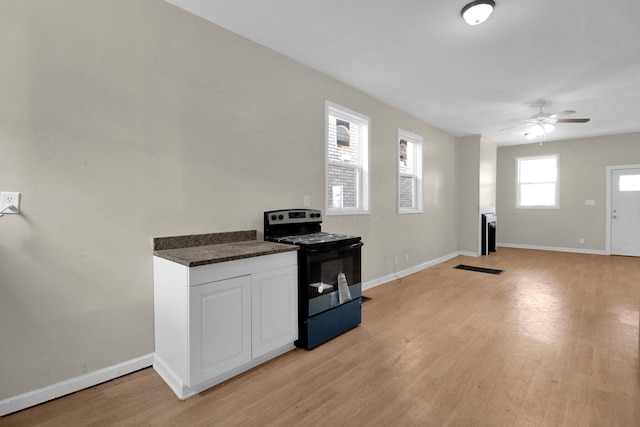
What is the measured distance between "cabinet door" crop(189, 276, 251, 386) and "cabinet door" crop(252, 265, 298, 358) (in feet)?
0.23

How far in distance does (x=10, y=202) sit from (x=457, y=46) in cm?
370

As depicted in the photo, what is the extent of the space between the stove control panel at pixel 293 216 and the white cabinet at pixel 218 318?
0.56 m

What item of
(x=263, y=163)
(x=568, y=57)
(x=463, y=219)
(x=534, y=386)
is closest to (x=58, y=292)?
(x=263, y=163)

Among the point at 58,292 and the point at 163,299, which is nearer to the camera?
the point at 58,292

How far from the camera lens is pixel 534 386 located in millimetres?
2033

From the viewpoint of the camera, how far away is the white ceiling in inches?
95.5

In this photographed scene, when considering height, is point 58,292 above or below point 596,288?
above

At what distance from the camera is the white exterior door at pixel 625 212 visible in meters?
6.68

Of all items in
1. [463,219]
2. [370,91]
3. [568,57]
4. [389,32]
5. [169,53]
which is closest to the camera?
[169,53]

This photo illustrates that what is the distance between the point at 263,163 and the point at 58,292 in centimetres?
180

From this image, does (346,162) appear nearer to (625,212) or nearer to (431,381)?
(431,381)

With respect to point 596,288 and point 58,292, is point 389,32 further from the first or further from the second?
point 596,288

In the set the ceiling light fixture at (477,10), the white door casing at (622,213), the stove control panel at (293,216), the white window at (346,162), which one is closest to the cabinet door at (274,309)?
the stove control panel at (293,216)

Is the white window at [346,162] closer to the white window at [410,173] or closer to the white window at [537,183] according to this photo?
the white window at [410,173]
